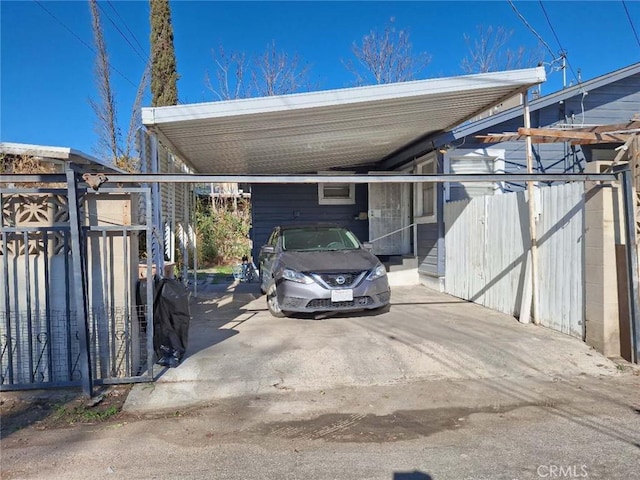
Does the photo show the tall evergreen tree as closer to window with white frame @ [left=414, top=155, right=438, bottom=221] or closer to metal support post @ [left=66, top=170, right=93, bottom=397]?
window with white frame @ [left=414, top=155, right=438, bottom=221]

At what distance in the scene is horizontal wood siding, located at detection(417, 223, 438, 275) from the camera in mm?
9742

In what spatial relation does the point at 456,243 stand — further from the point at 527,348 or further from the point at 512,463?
the point at 512,463

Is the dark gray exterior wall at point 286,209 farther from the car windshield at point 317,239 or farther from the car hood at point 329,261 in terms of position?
the car hood at point 329,261

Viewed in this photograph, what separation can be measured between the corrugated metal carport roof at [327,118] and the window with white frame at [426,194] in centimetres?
65

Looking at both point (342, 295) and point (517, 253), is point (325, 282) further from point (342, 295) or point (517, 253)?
point (517, 253)

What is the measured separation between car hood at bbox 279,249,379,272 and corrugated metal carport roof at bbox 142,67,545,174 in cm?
206

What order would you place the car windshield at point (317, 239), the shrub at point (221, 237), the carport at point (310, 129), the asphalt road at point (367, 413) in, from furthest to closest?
1. the shrub at point (221, 237)
2. the car windshield at point (317, 239)
3. the carport at point (310, 129)
4. the asphalt road at point (367, 413)

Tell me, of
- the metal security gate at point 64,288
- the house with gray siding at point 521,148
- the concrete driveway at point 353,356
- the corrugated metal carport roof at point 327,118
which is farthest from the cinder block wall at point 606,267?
the metal security gate at point 64,288

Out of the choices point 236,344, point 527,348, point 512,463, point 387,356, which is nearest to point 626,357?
point 527,348

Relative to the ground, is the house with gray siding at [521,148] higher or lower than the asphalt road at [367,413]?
higher

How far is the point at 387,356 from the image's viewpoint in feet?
17.5

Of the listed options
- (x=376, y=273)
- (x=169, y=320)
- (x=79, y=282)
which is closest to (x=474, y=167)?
(x=376, y=273)

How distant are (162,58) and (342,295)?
14225 millimetres

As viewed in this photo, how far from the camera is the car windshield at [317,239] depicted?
787 centimetres
